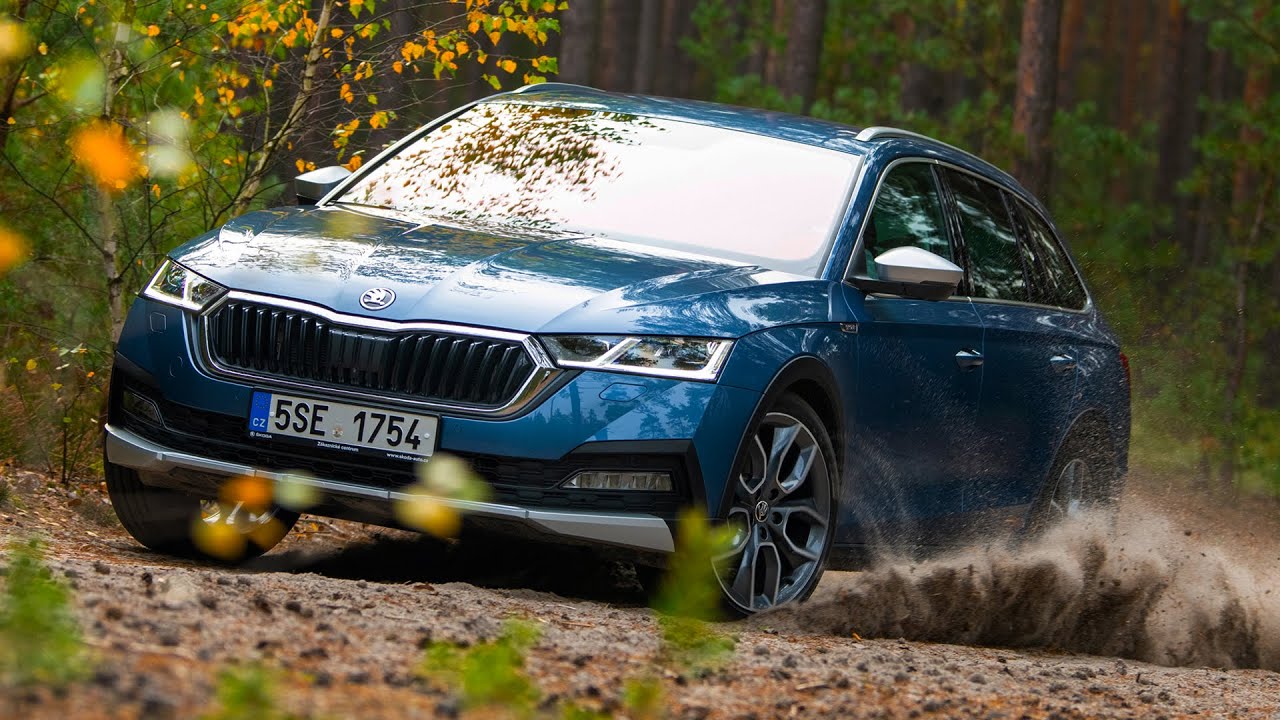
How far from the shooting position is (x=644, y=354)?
5043 millimetres

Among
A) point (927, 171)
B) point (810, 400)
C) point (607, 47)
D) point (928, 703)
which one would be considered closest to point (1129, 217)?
point (607, 47)

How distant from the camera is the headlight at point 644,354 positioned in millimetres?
4984

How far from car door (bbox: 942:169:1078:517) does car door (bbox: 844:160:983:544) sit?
0.46 ft

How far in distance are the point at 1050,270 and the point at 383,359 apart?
385cm

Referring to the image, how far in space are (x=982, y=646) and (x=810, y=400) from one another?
158 centimetres

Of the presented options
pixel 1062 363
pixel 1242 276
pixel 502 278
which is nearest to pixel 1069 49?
pixel 1242 276

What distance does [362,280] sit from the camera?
5203 mm

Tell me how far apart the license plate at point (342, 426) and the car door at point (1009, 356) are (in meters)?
2.65

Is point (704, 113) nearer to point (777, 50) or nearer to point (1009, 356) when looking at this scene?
point (1009, 356)

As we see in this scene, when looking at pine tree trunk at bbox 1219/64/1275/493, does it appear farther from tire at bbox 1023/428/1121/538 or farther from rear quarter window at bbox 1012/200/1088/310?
rear quarter window at bbox 1012/200/1088/310

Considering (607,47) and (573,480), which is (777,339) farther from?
(607,47)

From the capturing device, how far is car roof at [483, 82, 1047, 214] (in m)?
6.64

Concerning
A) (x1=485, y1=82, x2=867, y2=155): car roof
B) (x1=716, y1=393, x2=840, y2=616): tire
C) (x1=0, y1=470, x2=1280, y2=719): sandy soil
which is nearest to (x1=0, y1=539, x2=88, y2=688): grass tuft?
(x1=0, y1=470, x2=1280, y2=719): sandy soil

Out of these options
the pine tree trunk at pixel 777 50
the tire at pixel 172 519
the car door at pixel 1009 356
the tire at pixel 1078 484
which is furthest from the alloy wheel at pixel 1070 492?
the pine tree trunk at pixel 777 50
